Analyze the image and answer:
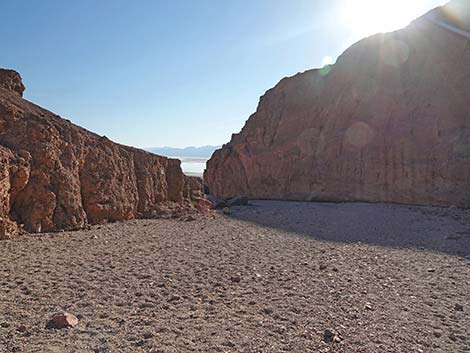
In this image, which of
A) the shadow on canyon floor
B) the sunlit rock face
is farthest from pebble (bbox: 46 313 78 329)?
the sunlit rock face

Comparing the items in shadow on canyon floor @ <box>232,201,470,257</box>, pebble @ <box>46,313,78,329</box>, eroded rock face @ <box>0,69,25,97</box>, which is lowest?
pebble @ <box>46,313,78,329</box>

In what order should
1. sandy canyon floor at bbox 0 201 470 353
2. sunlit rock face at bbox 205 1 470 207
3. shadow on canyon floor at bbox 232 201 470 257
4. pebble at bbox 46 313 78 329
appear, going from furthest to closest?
sunlit rock face at bbox 205 1 470 207
shadow on canyon floor at bbox 232 201 470 257
pebble at bbox 46 313 78 329
sandy canyon floor at bbox 0 201 470 353

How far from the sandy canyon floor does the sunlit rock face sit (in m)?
13.8

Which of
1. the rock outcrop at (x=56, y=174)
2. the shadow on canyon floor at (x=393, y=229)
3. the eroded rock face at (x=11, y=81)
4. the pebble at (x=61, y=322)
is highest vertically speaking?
the eroded rock face at (x=11, y=81)

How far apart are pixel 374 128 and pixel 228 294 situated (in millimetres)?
22738

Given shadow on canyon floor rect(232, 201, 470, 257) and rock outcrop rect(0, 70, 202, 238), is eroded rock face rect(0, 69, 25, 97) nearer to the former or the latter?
rock outcrop rect(0, 70, 202, 238)

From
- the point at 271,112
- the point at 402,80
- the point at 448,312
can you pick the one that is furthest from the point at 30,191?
the point at 271,112

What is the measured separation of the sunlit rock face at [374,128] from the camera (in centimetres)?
2106

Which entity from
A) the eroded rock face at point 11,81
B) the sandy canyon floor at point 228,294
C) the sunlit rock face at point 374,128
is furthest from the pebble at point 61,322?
the sunlit rock face at point 374,128

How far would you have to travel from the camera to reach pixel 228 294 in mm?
4770

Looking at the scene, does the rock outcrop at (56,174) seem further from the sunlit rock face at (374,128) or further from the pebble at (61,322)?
the sunlit rock face at (374,128)

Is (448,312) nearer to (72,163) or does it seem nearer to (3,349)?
(3,349)

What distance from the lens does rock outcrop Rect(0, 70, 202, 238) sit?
26.0 feet

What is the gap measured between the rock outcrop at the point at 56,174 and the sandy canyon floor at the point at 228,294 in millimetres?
798
